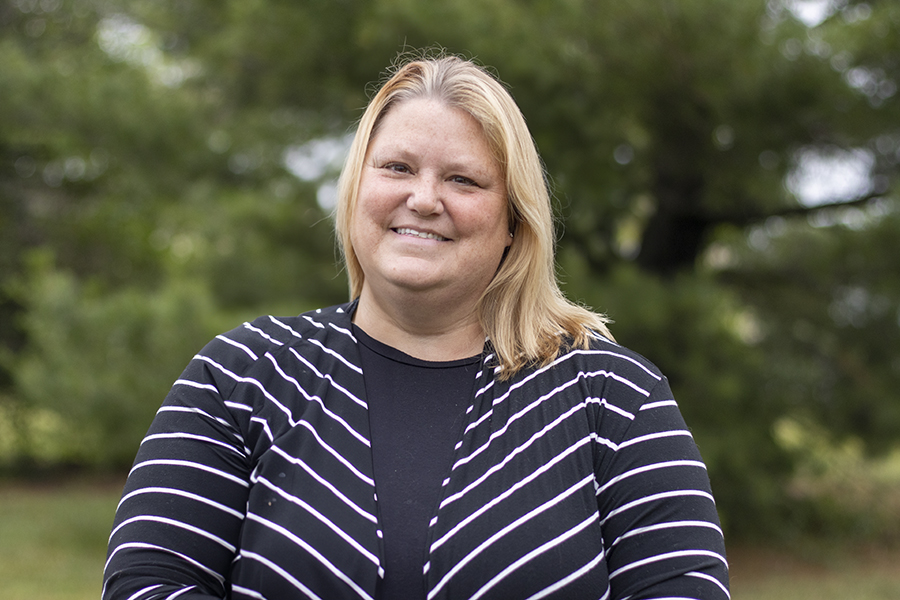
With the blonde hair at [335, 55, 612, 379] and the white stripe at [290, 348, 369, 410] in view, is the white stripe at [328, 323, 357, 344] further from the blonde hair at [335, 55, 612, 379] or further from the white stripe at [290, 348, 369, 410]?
the blonde hair at [335, 55, 612, 379]

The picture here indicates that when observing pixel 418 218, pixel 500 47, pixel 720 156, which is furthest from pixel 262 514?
pixel 720 156

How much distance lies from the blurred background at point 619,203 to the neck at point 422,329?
3090 millimetres

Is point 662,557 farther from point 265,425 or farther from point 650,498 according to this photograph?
point 265,425

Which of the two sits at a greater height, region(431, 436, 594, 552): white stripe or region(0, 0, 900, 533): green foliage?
region(0, 0, 900, 533): green foliage

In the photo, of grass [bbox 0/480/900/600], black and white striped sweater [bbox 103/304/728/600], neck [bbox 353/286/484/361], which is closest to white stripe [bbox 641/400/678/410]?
black and white striped sweater [bbox 103/304/728/600]

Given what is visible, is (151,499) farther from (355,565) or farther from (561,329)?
(561,329)

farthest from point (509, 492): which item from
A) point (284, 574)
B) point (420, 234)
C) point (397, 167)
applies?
point (397, 167)

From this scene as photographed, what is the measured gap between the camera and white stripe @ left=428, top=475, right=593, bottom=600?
4.25 feet

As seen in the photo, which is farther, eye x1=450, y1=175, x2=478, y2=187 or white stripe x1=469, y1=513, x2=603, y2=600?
eye x1=450, y1=175, x2=478, y2=187

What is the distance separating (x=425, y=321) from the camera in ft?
5.20

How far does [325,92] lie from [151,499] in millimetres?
4788

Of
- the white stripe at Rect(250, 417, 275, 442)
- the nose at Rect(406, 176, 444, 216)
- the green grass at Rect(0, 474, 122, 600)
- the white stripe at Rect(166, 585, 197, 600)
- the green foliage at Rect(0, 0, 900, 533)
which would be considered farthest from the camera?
the green grass at Rect(0, 474, 122, 600)

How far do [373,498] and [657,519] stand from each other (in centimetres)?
47

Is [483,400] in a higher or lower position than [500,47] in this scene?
lower
